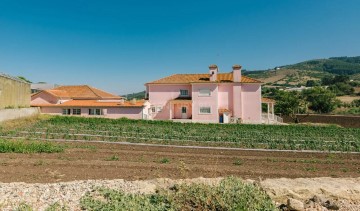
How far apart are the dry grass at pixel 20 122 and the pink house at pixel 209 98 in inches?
560

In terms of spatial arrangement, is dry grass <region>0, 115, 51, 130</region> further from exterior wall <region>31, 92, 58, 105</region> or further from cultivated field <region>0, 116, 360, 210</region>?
exterior wall <region>31, 92, 58, 105</region>

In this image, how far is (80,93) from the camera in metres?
42.7

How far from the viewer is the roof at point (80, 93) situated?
4034cm

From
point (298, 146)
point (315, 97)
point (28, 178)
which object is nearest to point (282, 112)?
point (315, 97)

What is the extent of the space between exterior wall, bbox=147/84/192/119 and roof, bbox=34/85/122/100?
9.21m

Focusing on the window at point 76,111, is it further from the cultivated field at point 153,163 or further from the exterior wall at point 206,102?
the exterior wall at point 206,102

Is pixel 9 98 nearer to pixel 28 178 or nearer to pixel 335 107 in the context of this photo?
pixel 28 178

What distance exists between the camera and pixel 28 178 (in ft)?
30.9

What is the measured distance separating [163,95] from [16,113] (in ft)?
59.9

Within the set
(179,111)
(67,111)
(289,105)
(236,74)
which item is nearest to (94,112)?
(67,111)

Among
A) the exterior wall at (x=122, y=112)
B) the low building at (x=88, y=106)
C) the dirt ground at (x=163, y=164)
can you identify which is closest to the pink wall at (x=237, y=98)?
the low building at (x=88, y=106)


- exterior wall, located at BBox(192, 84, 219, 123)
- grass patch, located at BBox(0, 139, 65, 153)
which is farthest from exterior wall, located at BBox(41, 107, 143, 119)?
grass patch, located at BBox(0, 139, 65, 153)

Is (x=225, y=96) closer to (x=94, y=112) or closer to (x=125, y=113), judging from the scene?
(x=125, y=113)

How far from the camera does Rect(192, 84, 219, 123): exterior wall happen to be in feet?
113
